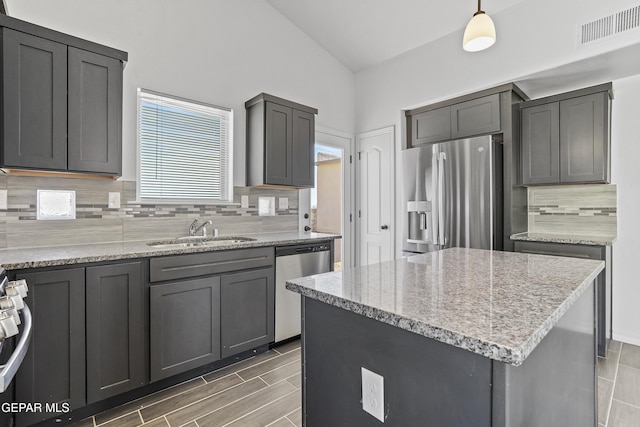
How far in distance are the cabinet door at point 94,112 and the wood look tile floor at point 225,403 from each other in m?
1.53

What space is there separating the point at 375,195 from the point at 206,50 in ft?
8.47

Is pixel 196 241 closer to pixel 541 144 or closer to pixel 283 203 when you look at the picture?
pixel 283 203

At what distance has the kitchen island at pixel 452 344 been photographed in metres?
0.73

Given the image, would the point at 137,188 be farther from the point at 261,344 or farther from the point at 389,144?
the point at 389,144

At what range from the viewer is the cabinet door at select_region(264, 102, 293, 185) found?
3184 mm

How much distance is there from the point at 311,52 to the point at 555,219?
3.35 metres

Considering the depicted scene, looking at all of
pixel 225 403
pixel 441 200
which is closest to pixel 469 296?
pixel 225 403

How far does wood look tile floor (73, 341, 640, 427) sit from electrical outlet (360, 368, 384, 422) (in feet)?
3.71

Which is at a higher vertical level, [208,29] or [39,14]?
[208,29]

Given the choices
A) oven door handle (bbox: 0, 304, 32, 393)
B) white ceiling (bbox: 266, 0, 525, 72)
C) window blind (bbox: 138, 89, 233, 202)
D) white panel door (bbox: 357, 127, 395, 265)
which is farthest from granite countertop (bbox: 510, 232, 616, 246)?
oven door handle (bbox: 0, 304, 32, 393)

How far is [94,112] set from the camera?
216 cm

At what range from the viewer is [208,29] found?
3139mm

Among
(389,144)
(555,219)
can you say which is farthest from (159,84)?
(555,219)

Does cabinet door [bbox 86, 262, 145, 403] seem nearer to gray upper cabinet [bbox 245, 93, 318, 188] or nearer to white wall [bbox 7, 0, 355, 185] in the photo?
white wall [bbox 7, 0, 355, 185]
